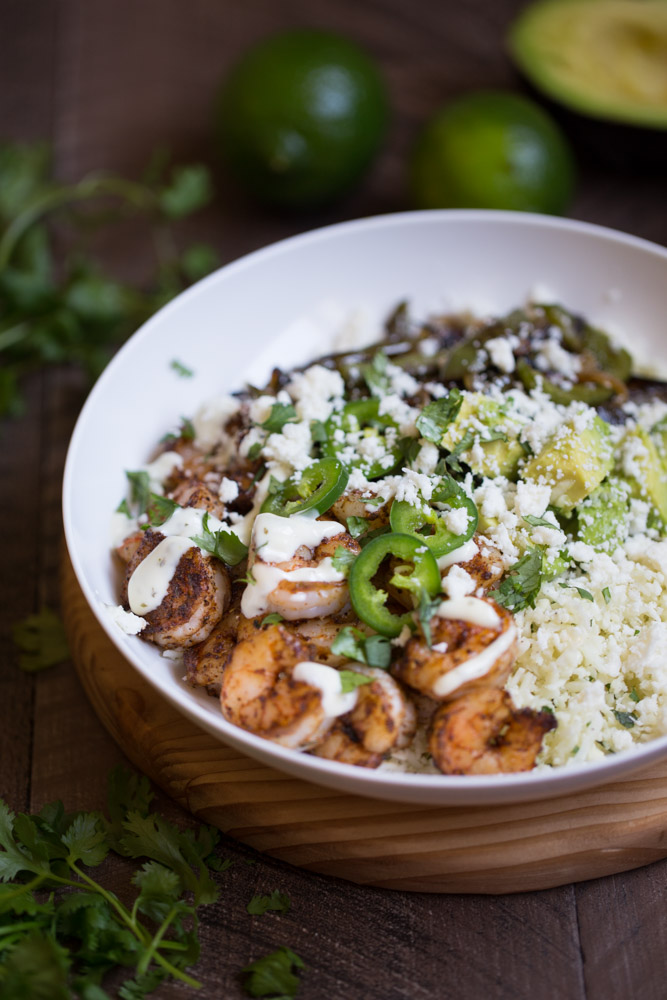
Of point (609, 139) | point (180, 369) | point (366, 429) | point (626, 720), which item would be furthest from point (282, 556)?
point (609, 139)

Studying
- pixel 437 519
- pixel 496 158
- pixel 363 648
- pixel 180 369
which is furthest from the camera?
pixel 496 158

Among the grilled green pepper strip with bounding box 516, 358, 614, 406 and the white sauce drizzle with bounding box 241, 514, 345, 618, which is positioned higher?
the grilled green pepper strip with bounding box 516, 358, 614, 406

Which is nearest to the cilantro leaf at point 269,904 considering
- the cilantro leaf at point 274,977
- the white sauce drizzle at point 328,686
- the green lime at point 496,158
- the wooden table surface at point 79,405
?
the wooden table surface at point 79,405

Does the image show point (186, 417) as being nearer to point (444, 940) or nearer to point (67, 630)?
point (67, 630)

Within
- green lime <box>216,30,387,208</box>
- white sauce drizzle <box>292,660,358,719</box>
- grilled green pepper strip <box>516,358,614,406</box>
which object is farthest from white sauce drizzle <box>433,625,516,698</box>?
green lime <box>216,30,387,208</box>

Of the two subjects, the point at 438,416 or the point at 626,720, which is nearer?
the point at 626,720

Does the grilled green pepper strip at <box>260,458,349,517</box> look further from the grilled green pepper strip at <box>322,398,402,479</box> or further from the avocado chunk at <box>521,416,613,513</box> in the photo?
the avocado chunk at <box>521,416,613,513</box>

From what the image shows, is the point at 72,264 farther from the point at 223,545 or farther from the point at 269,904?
the point at 269,904
